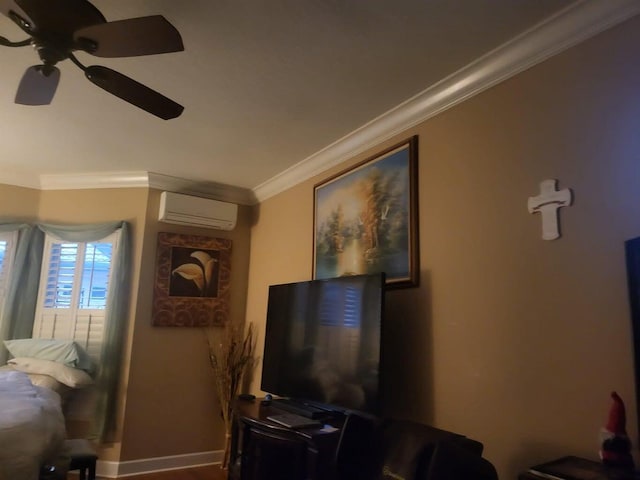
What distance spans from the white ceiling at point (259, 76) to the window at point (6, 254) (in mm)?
759

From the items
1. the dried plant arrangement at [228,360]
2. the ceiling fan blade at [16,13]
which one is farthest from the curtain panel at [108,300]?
the ceiling fan blade at [16,13]

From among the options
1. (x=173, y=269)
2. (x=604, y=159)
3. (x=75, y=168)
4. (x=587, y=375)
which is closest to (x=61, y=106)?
(x=75, y=168)

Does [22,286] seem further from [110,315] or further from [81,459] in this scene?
[81,459]

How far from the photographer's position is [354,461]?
2.06m

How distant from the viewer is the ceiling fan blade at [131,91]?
181cm

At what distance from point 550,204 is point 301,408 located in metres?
1.67

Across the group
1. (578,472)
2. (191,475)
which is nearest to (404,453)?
(578,472)

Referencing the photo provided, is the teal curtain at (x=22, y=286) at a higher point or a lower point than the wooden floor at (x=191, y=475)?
higher

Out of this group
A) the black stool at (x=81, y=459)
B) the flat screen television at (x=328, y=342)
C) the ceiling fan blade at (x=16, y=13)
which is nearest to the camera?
the ceiling fan blade at (x=16, y=13)

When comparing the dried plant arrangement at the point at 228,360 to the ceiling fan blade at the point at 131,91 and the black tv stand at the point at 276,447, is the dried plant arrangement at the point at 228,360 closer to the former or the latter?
the black tv stand at the point at 276,447

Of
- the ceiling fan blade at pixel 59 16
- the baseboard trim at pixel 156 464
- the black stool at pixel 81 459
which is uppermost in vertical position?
the ceiling fan blade at pixel 59 16

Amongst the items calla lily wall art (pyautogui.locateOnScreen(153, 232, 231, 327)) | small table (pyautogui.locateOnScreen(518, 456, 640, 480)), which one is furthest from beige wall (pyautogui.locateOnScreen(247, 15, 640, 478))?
calla lily wall art (pyautogui.locateOnScreen(153, 232, 231, 327))

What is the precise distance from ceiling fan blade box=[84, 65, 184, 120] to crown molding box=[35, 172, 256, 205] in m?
2.06

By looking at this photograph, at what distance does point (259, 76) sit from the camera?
2.37m
